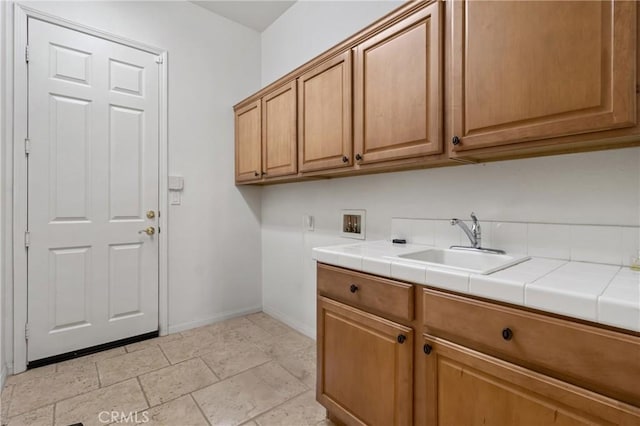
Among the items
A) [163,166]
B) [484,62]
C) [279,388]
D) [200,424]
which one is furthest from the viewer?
[163,166]

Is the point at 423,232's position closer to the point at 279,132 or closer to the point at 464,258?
the point at 464,258

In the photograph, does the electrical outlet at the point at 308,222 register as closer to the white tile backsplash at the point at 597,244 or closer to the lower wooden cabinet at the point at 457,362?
the lower wooden cabinet at the point at 457,362

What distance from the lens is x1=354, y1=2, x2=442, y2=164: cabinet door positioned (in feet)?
4.39

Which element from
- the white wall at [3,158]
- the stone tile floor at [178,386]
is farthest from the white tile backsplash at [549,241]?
the white wall at [3,158]

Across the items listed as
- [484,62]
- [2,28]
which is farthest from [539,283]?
[2,28]

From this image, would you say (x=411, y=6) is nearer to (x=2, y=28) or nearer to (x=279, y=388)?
(x=279, y=388)

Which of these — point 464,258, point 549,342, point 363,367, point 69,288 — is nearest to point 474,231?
point 464,258

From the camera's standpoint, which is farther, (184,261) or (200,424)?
(184,261)

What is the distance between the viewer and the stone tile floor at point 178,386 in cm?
160

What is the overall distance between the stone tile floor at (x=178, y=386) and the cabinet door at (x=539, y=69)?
1635 mm

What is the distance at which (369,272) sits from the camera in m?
1.32

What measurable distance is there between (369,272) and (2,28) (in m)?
2.70

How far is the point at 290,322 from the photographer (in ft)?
9.23

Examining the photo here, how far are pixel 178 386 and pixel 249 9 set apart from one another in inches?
122
